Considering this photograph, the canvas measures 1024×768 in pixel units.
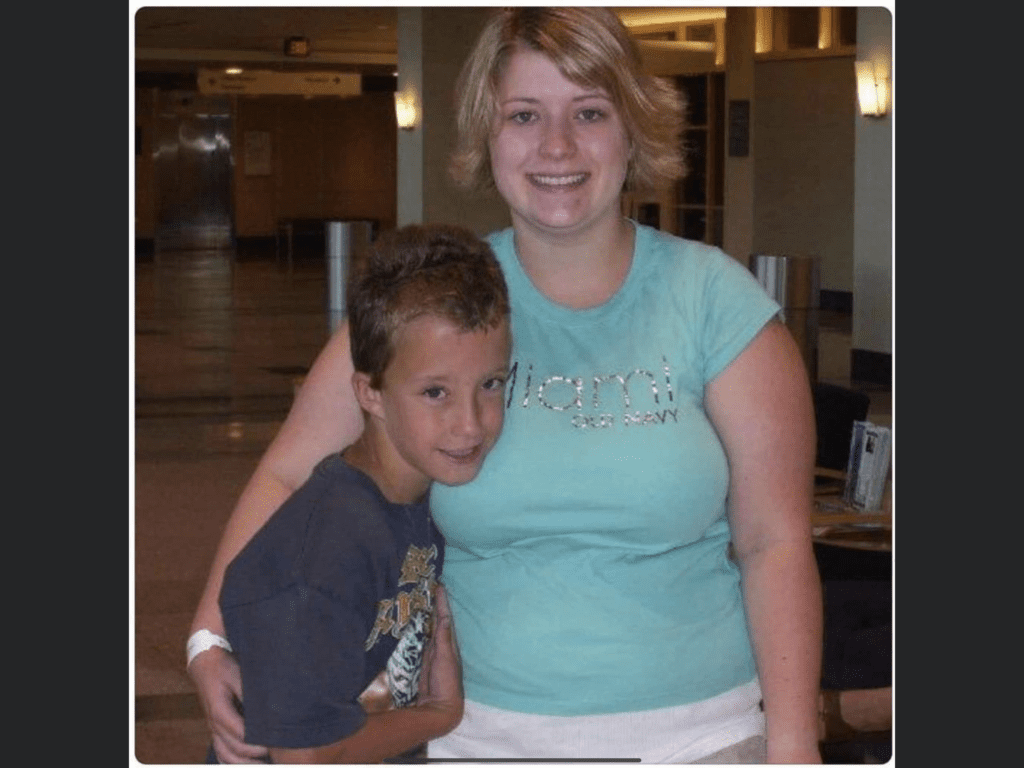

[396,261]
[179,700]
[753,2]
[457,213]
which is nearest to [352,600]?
[396,261]

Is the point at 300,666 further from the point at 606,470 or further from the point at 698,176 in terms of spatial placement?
the point at 698,176

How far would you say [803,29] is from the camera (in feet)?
64.6

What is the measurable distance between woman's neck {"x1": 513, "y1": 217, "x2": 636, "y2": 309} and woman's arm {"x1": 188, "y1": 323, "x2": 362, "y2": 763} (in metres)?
0.21

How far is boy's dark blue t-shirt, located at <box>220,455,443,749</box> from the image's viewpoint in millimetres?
1728

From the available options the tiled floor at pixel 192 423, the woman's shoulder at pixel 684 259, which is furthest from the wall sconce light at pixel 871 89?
the woman's shoulder at pixel 684 259

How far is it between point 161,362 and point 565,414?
40.0ft

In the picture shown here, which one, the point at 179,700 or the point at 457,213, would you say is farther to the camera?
the point at 457,213

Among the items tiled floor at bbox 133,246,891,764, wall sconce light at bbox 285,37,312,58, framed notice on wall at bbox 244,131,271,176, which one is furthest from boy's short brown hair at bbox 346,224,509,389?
framed notice on wall at bbox 244,131,271,176

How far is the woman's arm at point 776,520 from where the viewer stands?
1811mm

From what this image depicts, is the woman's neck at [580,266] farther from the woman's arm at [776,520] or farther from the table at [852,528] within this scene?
the table at [852,528]

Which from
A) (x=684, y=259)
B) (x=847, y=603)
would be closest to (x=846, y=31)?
(x=847, y=603)

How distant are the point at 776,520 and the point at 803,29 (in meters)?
18.6

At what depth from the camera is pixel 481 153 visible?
6.13 ft
